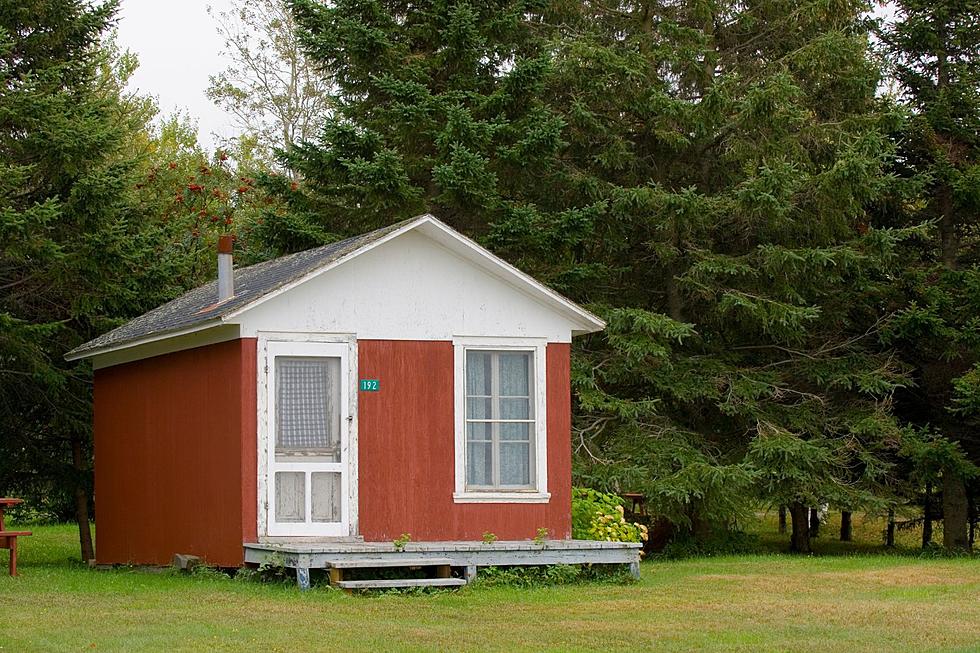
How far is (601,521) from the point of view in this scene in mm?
17156

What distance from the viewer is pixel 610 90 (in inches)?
909

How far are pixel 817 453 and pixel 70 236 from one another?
11010 millimetres

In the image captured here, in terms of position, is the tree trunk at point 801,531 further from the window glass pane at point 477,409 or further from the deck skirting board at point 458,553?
the window glass pane at point 477,409

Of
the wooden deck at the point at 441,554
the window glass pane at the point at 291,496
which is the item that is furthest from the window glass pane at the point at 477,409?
the window glass pane at the point at 291,496

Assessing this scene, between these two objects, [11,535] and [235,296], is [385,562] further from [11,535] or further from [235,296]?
[11,535]

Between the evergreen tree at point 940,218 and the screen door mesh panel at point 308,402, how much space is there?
10.5 metres

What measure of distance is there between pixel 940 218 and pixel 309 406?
12.3 metres

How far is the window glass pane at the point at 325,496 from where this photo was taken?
15438mm

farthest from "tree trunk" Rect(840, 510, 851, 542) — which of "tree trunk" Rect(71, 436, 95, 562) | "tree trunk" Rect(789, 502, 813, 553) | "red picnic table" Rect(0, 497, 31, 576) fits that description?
"red picnic table" Rect(0, 497, 31, 576)

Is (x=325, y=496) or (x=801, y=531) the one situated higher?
(x=325, y=496)

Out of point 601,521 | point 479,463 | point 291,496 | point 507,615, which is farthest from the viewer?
point 601,521

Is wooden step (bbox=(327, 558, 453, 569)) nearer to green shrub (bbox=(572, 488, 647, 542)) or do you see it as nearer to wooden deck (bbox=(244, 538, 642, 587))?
wooden deck (bbox=(244, 538, 642, 587))

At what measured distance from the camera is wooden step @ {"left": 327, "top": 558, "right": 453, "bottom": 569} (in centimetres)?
1383

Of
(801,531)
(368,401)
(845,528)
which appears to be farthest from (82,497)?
(845,528)
